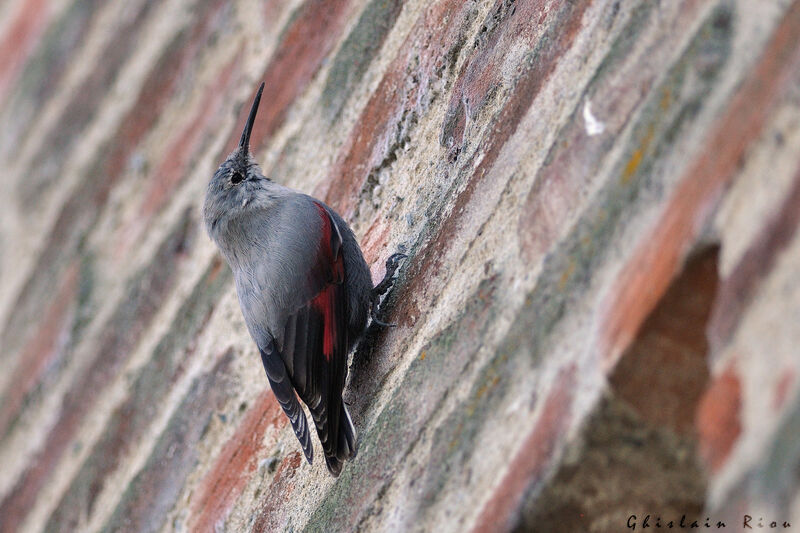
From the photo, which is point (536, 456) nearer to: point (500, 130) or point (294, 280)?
point (500, 130)

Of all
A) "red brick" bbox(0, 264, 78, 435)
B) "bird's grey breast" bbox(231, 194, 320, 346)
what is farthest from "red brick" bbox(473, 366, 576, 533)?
"red brick" bbox(0, 264, 78, 435)

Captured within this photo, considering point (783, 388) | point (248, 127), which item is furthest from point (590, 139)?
point (248, 127)

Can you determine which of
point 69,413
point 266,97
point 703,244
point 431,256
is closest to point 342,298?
point 266,97

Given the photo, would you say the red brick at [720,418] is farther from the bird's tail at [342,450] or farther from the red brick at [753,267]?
the bird's tail at [342,450]

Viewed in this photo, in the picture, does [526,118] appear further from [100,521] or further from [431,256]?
[100,521]

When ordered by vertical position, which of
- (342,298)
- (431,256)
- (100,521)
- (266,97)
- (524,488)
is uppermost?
(266,97)

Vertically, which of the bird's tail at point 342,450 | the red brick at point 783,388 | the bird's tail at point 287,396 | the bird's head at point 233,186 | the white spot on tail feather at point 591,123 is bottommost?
the bird's tail at point 287,396

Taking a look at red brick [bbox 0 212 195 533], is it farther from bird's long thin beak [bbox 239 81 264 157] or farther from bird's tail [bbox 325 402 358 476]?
bird's tail [bbox 325 402 358 476]

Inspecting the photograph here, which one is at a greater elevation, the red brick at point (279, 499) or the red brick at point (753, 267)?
the red brick at point (753, 267)

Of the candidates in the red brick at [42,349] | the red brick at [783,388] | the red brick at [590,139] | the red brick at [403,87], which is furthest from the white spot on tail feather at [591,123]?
the red brick at [42,349]
